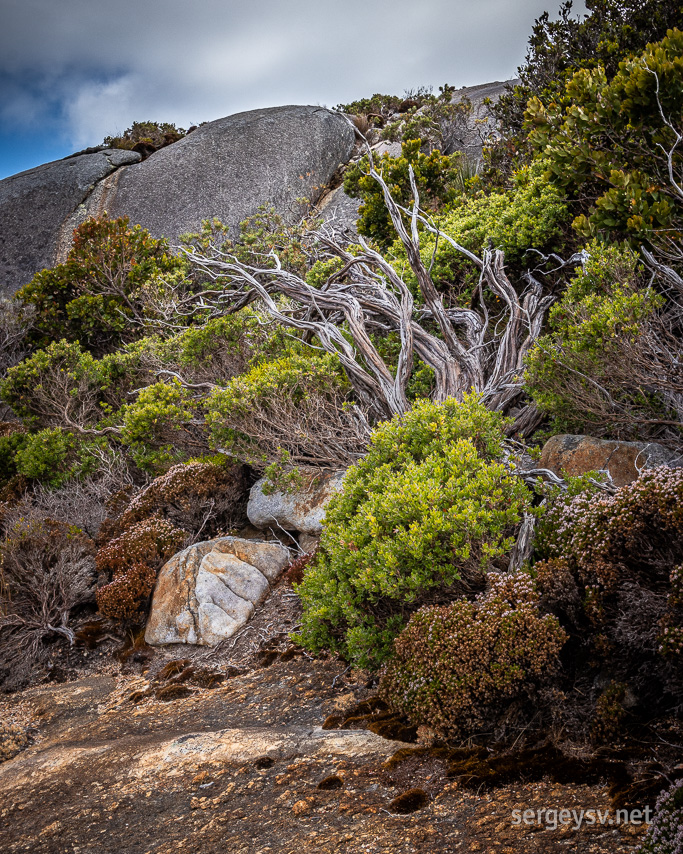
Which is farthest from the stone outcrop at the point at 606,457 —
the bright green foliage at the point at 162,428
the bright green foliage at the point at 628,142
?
the bright green foliage at the point at 162,428

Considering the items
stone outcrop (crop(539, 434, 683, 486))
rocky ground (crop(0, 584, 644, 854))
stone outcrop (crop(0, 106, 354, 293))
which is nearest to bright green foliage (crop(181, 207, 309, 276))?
stone outcrop (crop(0, 106, 354, 293))

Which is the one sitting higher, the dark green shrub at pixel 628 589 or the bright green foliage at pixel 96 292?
the bright green foliage at pixel 96 292

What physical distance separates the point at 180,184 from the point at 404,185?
9.80 meters

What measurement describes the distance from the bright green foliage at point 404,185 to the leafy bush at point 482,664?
10.3 meters

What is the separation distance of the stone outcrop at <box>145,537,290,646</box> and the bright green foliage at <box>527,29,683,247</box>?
17.9ft

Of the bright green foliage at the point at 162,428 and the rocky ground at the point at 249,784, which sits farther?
the bright green foliage at the point at 162,428

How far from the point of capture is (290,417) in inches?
298

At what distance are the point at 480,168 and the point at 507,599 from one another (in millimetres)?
14521

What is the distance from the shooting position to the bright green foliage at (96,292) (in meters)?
14.0

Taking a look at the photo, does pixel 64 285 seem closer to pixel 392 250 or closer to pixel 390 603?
pixel 392 250

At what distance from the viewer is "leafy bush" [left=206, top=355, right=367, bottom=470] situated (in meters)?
7.60

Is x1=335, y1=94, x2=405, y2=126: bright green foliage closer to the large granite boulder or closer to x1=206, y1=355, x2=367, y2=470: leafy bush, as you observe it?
the large granite boulder

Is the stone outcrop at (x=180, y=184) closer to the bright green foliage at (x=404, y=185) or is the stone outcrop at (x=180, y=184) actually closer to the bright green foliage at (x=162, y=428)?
the bright green foliage at (x=404, y=185)

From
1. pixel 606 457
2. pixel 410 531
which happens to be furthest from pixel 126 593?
pixel 606 457
